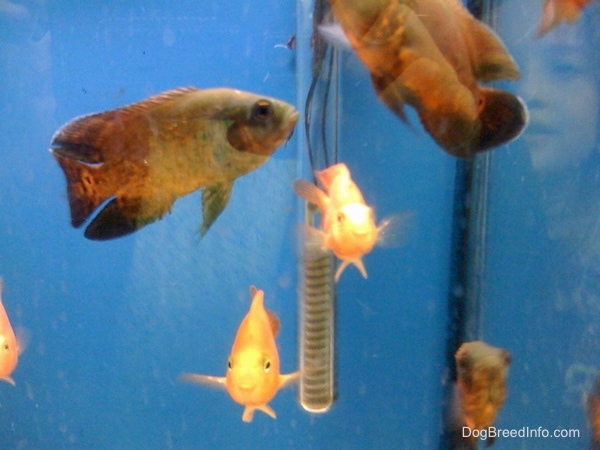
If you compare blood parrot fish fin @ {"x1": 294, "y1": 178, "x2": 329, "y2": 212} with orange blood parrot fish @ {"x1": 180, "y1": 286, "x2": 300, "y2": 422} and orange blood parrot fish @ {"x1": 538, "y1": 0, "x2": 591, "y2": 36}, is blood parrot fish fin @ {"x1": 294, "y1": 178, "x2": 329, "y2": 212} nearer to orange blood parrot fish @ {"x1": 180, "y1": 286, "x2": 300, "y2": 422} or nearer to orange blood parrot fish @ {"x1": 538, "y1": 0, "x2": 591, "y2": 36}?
orange blood parrot fish @ {"x1": 180, "y1": 286, "x2": 300, "y2": 422}

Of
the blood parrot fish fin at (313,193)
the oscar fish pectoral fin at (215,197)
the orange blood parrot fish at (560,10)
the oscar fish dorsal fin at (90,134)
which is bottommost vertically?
the oscar fish pectoral fin at (215,197)

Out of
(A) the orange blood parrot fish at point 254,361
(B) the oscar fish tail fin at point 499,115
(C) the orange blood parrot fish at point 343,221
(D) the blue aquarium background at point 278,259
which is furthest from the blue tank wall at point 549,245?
(A) the orange blood parrot fish at point 254,361

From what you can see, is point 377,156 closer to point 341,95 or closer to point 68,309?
point 341,95

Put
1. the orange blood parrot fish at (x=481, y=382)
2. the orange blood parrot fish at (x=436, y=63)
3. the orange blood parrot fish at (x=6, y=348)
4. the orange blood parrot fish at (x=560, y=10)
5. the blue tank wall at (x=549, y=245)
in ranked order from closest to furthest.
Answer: the orange blood parrot fish at (x=436, y=63), the orange blood parrot fish at (x=560, y=10), the orange blood parrot fish at (x=6, y=348), the orange blood parrot fish at (x=481, y=382), the blue tank wall at (x=549, y=245)

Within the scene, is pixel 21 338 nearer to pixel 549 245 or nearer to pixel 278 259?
pixel 278 259

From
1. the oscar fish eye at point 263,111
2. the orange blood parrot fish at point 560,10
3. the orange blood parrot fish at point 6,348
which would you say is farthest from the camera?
the orange blood parrot fish at point 6,348

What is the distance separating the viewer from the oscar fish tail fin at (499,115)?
A: 1.10 meters

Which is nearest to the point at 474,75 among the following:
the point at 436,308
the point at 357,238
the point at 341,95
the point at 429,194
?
the point at 357,238

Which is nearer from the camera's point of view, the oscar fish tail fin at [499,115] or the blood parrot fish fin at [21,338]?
the oscar fish tail fin at [499,115]

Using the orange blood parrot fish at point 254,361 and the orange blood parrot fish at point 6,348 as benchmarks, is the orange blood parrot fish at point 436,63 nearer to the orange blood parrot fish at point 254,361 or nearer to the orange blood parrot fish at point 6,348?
the orange blood parrot fish at point 254,361

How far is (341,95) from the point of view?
2250mm

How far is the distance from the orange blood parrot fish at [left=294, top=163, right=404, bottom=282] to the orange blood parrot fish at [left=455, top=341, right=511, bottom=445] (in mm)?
537

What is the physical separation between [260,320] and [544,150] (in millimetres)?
1382

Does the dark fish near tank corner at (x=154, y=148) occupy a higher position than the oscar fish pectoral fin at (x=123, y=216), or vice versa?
the dark fish near tank corner at (x=154, y=148)
